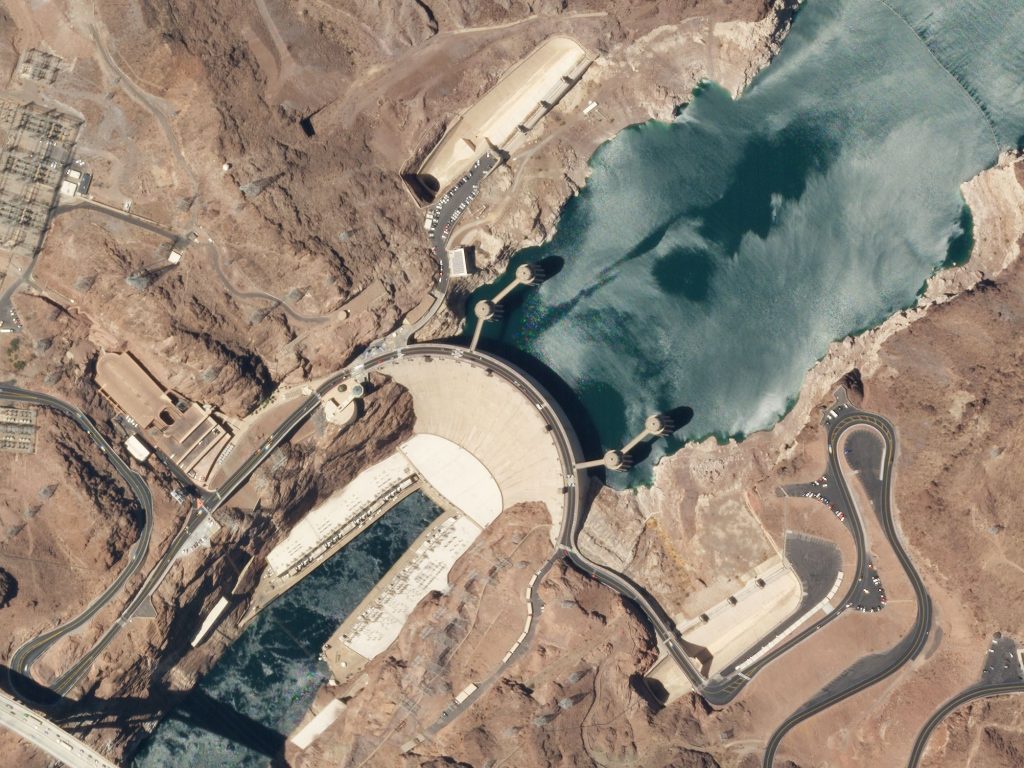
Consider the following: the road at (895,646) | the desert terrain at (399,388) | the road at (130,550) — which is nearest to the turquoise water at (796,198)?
the desert terrain at (399,388)

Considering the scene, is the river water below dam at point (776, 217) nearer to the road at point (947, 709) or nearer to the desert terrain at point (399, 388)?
the desert terrain at point (399, 388)

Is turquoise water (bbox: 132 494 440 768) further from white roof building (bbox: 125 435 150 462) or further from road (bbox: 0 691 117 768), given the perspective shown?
white roof building (bbox: 125 435 150 462)

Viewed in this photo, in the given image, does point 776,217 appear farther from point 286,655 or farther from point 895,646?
point 286,655

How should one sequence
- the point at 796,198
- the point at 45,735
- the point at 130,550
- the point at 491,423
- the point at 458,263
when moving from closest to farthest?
1. the point at 45,735
2. the point at 130,550
3. the point at 458,263
4. the point at 796,198
5. the point at 491,423

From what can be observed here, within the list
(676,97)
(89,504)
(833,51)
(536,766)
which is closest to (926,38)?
(833,51)

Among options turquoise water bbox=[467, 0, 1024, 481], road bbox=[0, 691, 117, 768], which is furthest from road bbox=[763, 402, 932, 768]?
road bbox=[0, 691, 117, 768]

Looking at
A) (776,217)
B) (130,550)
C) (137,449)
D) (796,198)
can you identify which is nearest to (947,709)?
(776,217)
